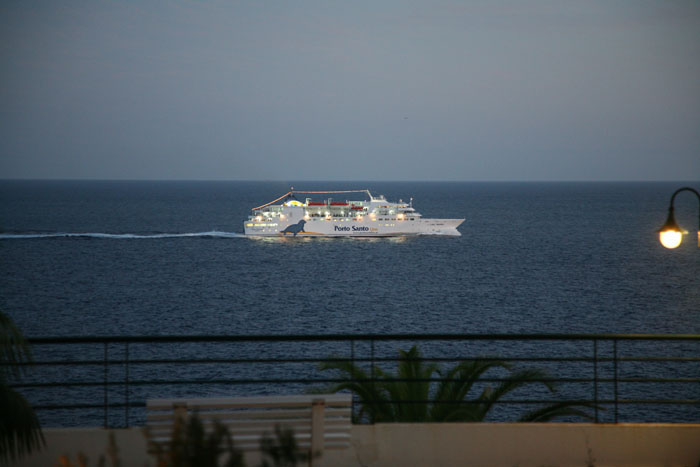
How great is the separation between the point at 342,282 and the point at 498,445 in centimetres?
4150

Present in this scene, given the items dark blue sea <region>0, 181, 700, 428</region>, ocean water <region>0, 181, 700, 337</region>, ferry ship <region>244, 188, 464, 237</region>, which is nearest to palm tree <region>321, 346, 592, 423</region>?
dark blue sea <region>0, 181, 700, 428</region>

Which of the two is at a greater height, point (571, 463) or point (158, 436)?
point (158, 436)

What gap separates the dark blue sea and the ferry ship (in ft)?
4.42

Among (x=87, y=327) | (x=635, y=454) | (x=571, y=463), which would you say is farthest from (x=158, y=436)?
(x=87, y=327)

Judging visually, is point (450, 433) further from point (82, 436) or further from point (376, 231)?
point (376, 231)

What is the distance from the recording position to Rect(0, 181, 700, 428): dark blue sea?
32156 millimetres

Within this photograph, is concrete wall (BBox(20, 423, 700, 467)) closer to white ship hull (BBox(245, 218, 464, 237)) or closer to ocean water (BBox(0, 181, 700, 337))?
ocean water (BBox(0, 181, 700, 337))

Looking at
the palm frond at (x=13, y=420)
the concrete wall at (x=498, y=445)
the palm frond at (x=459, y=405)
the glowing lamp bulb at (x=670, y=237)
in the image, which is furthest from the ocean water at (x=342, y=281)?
the palm frond at (x=13, y=420)

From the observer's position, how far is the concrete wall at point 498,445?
4184 millimetres

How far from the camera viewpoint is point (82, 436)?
4.17m

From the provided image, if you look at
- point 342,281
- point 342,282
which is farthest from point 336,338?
point 342,281

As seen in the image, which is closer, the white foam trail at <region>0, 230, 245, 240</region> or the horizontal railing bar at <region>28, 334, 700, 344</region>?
the horizontal railing bar at <region>28, 334, 700, 344</region>

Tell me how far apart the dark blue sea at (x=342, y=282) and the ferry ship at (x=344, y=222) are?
1.35 meters

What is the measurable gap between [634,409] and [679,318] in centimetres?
1472
